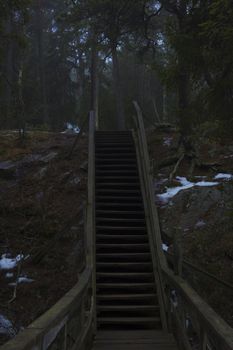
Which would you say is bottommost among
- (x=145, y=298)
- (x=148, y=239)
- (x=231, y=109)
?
(x=145, y=298)

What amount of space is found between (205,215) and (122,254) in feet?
9.18

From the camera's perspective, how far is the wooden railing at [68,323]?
3.69 m

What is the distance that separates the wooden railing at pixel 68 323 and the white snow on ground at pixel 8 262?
2.75m

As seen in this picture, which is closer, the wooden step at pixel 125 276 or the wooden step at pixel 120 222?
the wooden step at pixel 125 276

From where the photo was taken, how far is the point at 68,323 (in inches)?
220

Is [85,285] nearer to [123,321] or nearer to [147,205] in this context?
[123,321]

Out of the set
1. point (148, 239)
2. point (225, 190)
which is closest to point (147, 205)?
point (148, 239)

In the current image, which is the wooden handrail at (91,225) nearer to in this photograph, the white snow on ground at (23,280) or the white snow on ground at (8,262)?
the white snow on ground at (23,280)

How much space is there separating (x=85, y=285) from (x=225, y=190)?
20.9ft

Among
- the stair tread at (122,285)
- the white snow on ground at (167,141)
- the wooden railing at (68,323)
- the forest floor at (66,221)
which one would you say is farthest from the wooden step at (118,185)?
the white snow on ground at (167,141)

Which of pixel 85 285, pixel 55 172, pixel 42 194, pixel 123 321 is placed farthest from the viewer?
pixel 55 172

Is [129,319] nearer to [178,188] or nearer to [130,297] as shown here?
[130,297]

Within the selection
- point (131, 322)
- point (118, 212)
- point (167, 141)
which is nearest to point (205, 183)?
point (118, 212)

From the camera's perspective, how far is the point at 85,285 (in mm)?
6977
